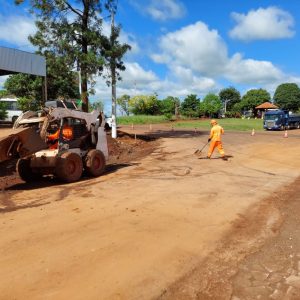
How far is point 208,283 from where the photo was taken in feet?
17.3

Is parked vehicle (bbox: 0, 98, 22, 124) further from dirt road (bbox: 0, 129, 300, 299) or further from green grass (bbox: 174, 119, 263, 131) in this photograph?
dirt road (bbox: 0, 129, 300, 299)

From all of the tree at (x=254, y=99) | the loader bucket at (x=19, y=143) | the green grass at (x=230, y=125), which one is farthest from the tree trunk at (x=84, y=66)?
the tree at (x=254, y=99)

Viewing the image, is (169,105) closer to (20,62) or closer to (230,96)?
(230,96)

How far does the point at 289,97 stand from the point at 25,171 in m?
107

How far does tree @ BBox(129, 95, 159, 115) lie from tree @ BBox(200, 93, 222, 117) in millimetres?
14140

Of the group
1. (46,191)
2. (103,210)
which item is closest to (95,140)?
(46,191)

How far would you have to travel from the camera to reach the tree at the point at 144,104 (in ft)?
262

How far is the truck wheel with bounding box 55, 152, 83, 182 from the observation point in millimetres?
11973

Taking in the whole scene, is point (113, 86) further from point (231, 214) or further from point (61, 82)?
point (61, 82)

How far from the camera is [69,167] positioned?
1223cm

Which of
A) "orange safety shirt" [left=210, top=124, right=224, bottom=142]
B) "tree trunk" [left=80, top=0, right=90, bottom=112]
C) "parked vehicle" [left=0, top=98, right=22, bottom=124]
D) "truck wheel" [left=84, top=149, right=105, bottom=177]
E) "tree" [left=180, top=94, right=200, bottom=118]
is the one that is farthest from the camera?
"tree" [left=180, top=94, right=200, bottom=118]

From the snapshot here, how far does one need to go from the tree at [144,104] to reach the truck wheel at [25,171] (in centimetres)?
6744

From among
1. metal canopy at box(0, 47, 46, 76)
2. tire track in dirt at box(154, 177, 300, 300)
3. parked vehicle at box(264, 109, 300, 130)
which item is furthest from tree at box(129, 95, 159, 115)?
tire track in dirt at box(154, 177, 300, 300)

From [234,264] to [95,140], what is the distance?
344 inches
